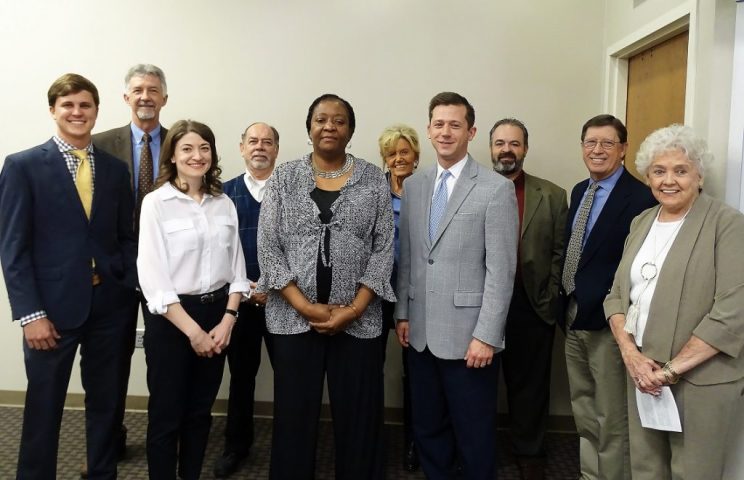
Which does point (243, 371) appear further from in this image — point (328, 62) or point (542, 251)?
point (328, 62)

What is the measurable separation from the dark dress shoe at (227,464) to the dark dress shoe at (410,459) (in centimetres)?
88

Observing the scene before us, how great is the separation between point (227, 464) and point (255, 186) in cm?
142

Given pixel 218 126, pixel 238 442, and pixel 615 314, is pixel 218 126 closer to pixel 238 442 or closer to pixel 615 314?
pixel 238 442

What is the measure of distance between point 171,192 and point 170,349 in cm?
62

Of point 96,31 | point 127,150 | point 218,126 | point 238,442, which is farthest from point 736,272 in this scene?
point 96,31

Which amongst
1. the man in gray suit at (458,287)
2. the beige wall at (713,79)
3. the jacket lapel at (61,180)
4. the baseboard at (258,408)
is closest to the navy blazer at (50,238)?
the jacket lapel at (61,180)

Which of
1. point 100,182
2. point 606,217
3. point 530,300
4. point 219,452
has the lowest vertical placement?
point 219,452

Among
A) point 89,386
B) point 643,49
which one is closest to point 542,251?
point 643,49

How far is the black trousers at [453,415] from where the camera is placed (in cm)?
207

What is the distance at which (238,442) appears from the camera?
2830 mm

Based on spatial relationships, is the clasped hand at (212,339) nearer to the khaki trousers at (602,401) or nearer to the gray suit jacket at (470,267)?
the gray suit jacket at (470,267)

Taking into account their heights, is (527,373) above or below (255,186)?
below

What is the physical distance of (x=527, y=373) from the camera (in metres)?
2.76

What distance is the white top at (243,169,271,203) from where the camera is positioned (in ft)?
8.91
